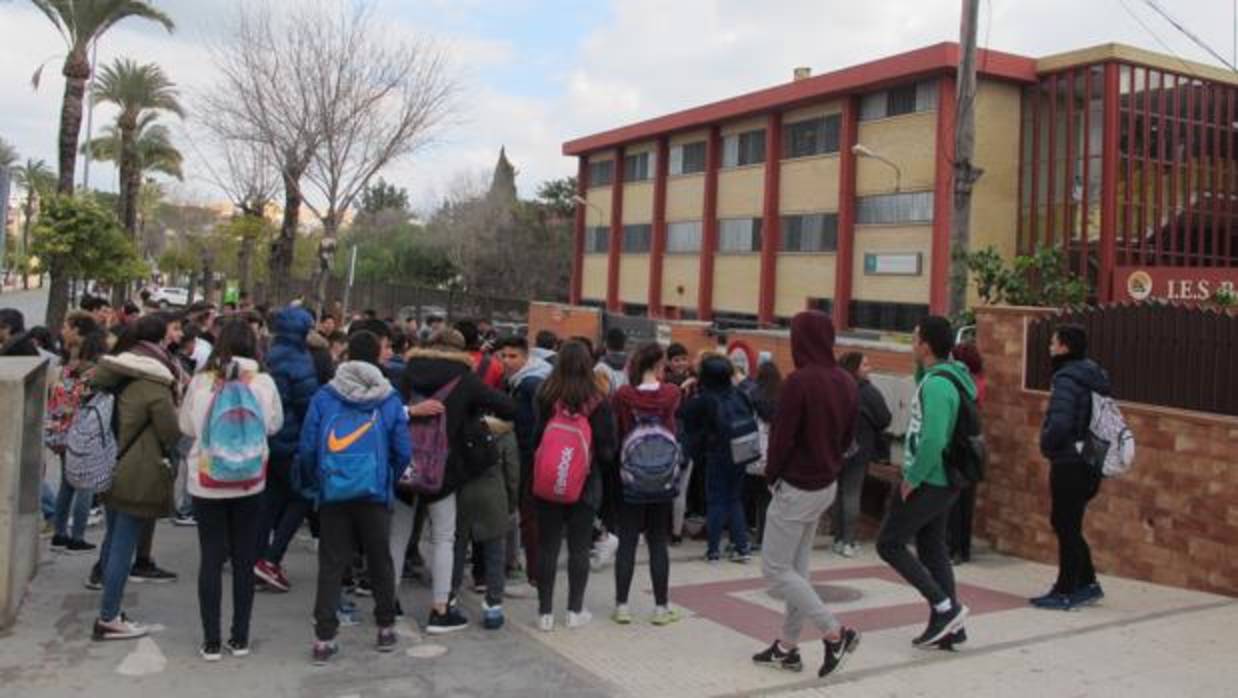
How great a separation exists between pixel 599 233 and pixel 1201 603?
47.2 metres

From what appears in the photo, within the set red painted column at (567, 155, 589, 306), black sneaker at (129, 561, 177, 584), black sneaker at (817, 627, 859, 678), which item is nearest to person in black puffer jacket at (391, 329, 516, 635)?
black sneaker at (129, 561, 177, 584)

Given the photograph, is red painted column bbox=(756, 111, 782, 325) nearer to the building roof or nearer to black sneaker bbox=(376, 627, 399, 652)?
the building roof

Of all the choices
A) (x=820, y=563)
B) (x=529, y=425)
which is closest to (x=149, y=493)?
(x=529, y=425)

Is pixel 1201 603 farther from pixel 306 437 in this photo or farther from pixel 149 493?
pixel 149 493

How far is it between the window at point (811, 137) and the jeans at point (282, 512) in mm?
32419

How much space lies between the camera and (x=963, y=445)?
5.80 meters

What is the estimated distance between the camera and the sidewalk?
5.12m

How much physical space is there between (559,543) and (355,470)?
1397 millimetres

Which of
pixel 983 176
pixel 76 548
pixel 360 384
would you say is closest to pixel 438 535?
pixel 360 384

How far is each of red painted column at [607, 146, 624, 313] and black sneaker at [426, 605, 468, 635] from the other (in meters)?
44.3

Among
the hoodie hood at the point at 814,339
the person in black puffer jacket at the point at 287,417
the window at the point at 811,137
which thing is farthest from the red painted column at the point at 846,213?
the hoodie hood at the point at 814,339

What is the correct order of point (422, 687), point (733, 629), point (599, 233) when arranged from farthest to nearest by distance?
point (599, 233), point (733, 629), point (422, 687)

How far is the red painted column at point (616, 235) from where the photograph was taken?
50688 millimetres

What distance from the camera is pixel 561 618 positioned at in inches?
252
